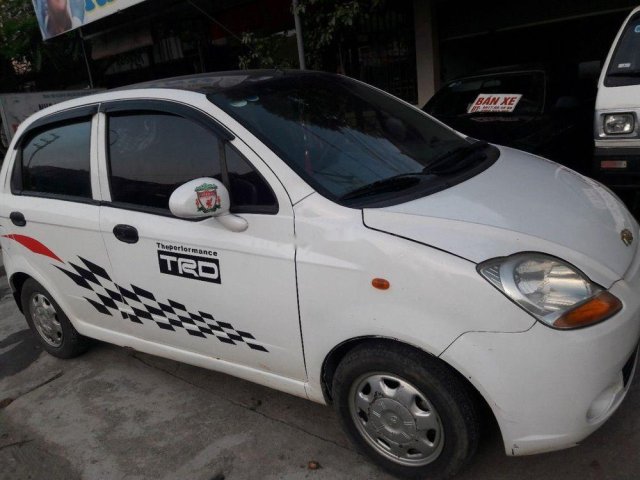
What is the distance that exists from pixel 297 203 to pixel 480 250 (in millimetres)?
773

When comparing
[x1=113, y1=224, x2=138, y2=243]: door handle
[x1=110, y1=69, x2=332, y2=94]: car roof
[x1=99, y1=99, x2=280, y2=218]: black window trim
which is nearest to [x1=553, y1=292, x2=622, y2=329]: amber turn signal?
[x1=99, y1=99, x2=280, y2=218]: black window trim

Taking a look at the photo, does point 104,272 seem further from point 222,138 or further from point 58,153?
point 222,138

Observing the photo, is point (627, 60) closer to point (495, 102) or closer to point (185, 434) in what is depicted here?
point (495, 102)

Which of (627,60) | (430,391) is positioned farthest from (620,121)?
(430,391)

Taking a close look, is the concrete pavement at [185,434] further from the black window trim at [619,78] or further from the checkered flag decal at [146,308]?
the black window trim at [619,78]

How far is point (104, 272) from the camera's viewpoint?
318 centimetres

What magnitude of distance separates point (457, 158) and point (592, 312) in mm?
1148

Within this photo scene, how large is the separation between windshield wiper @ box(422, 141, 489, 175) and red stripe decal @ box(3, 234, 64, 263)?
90.0 inches

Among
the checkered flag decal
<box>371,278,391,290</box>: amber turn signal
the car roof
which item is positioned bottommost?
the checkered flag decal

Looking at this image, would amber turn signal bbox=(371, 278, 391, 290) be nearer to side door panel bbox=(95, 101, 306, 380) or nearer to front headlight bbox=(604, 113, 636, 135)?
side door panel bbox=(95, 101, 306, 380)

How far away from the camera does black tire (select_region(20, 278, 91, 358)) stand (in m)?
3.82

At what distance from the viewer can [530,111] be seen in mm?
5773

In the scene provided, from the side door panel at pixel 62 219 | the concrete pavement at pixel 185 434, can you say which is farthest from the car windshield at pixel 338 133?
the concrete pavement at pixel 185 434

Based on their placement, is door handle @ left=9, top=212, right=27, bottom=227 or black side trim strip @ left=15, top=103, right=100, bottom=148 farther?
door handle @ left=9, top=212, right=27, bottom=227
